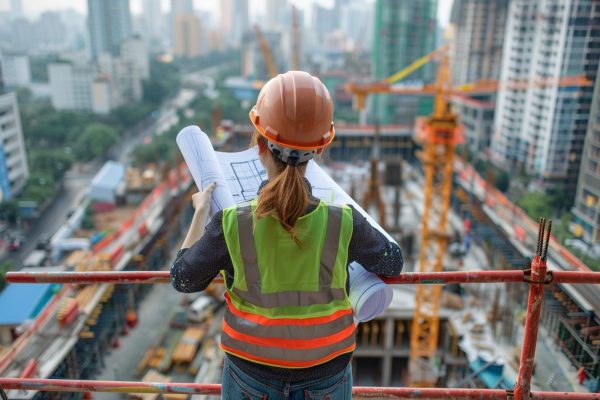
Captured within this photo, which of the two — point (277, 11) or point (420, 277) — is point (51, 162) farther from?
point (277, 11)

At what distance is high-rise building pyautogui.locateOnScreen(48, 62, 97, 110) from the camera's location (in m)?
30.3

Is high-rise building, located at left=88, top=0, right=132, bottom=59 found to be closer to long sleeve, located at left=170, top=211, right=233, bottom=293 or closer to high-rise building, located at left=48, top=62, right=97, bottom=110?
high-rise building, located at left=48, top=62, right=97, bottom=110

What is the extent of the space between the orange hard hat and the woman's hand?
0.26 metres

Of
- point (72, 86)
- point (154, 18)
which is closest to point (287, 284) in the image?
point (72, 86)

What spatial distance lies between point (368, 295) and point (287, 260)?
0.76 feet

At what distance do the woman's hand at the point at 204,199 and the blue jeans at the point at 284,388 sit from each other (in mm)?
371

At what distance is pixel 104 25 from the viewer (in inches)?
1581

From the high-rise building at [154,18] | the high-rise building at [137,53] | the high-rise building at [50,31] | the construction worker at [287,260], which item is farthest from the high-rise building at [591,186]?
the high-rise building at [154,18]

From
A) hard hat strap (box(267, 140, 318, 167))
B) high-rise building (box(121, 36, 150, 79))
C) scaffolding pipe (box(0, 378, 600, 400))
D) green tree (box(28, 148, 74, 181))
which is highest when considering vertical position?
hard hat strap (box(267, 140, 318, 167))

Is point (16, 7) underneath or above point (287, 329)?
above

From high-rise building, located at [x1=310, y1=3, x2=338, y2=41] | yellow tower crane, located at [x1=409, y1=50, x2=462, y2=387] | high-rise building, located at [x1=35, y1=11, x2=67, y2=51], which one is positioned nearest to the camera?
yellow tower crane, located at [x1=409, y1=50, x2=462, y2=387]

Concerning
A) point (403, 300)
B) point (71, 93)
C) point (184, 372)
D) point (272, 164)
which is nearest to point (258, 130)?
point (272, 164)

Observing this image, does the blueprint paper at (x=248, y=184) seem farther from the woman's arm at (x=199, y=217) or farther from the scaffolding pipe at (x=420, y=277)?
the scaffolding pipe at (x=420, y=277)

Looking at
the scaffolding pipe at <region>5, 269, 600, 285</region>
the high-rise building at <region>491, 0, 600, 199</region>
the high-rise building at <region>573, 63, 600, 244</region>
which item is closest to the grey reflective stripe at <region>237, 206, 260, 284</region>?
the scaffolding pipe at <region>5, 269, 600, 285</region>
